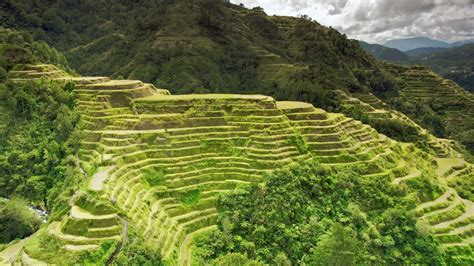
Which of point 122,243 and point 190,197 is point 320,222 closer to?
point 190,197

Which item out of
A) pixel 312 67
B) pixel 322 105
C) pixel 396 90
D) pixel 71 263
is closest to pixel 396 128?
pixel 322 105

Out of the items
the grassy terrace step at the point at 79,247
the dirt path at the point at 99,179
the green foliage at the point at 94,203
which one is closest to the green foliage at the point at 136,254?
the grassy terrace step at the point at 79,247

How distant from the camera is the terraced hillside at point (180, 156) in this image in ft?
67.6

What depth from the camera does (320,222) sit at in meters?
25.2

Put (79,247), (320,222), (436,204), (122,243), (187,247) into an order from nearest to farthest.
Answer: (79,247) → (122,243) → (187,247) → (320,222) → (436,204)

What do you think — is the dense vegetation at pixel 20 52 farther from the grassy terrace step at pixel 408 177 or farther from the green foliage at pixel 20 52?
the grassy terrace step at pixel 408 177

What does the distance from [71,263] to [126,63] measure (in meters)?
57.3

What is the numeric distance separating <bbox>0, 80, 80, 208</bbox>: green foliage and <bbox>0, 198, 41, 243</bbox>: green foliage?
7.11ft

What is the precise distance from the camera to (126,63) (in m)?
70.6

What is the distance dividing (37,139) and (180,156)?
11.5m

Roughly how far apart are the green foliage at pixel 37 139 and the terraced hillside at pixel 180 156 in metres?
1.37

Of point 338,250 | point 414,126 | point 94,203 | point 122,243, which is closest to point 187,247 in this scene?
point 122,243

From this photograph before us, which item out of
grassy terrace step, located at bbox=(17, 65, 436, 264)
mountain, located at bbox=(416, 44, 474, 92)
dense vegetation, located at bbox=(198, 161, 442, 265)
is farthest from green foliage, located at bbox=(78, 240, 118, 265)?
mountain, located at bbox=(416, 44, 474, 92)

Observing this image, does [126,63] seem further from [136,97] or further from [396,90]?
[396,90]
